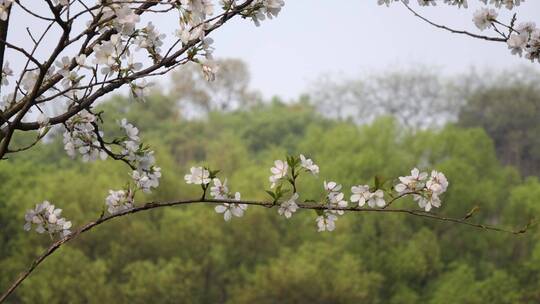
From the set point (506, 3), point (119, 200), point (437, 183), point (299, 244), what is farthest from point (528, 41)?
point (299, 244)

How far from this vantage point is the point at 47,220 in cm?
310

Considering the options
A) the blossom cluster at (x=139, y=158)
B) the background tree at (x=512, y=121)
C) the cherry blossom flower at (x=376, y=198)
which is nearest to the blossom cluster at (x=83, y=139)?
the blossom cluster at (x=139, y=158)

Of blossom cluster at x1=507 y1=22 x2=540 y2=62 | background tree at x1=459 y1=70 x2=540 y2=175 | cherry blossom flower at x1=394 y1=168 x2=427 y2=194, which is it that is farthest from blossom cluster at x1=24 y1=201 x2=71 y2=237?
background tree at x1=459 y1=70 x2=540 y2=175

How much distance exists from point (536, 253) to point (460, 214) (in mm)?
3391

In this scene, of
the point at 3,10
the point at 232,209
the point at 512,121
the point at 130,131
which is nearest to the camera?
the point at 3,10

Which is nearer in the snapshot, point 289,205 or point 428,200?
point 289,205

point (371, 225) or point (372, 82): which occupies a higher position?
point (372, 82)

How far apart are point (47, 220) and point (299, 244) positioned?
88.2 feet

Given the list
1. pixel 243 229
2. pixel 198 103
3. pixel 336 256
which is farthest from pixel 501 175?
pixel 198 103

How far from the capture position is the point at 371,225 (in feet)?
96.2

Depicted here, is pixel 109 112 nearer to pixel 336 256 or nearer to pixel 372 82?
pixel 372 82

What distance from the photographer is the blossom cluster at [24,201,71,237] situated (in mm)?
3057

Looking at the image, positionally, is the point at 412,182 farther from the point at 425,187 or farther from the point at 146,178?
the point at 146,178

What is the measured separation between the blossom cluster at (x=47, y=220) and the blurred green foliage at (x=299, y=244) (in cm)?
2153
